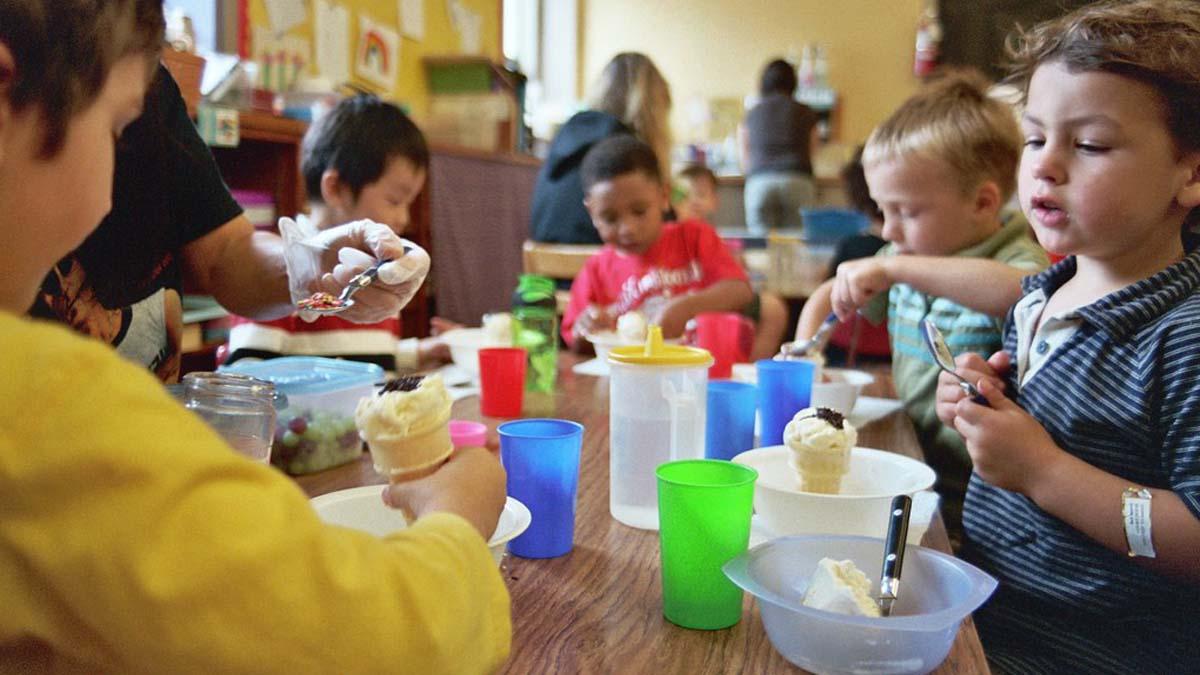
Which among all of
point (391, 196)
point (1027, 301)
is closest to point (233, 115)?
point (391, 196)

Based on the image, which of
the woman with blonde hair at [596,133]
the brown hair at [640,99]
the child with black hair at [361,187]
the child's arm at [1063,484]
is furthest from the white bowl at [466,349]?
the brown hair at [640,99]

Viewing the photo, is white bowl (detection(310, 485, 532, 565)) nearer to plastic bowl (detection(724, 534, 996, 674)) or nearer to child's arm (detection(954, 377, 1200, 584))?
plastic bowl (detection(724, 534, 996, 674))

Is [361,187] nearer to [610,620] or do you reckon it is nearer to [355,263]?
[355,263]

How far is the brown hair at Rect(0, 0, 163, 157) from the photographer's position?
19.4 inches

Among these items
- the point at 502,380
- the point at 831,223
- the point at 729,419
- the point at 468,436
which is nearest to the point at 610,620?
the point at 468,436

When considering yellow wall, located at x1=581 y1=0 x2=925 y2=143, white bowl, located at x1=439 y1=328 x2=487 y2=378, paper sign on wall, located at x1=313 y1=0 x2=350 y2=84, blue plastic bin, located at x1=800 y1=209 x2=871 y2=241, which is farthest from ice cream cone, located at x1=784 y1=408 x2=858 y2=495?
yellow wall, located at x1=581 y1=0 x2=925 y2=143

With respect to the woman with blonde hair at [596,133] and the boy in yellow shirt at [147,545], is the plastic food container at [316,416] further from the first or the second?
the woman with blonde hair at [596,133]

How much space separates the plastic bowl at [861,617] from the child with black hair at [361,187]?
1274mm

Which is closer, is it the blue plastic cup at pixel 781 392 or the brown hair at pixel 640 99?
the blue plastic cup at pixel 781 392

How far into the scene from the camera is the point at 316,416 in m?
1.04

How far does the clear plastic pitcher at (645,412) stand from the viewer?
0.94 meters

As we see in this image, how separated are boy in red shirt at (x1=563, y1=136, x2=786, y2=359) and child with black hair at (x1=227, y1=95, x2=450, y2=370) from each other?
1.82 ft

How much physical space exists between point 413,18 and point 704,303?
288 cm

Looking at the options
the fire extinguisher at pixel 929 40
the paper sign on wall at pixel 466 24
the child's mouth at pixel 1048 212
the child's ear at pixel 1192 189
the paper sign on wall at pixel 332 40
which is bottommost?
the child's mouth at pixel 1048 212
